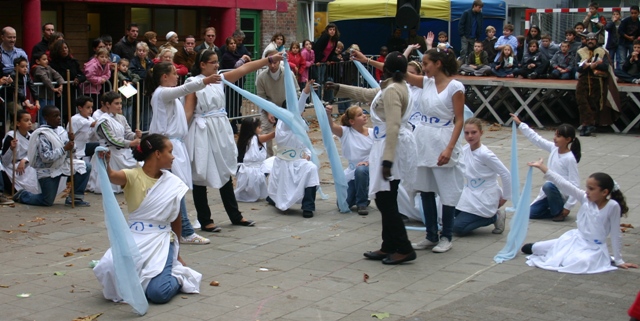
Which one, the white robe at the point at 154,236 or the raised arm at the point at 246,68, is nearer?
the white robe at the point at 154,236

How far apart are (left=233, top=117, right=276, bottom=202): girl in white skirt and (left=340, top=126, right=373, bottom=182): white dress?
2.90 feet

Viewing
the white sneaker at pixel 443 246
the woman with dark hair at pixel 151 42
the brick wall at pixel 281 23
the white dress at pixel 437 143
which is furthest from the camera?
the brick wall at pixel 281 23

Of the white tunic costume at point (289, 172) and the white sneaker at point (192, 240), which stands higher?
the white tunic costume at point (289, 172)

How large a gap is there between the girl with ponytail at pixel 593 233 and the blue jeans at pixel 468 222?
1.16 metres

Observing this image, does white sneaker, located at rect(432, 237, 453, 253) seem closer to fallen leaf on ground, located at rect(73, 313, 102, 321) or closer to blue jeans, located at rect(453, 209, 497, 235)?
blue jeans, located at rect(453, 209, 497, 235)

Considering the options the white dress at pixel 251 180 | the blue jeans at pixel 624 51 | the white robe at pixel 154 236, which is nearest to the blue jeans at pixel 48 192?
the white dress at pixel 251 180

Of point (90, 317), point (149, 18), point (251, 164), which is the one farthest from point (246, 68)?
point (149, 18)

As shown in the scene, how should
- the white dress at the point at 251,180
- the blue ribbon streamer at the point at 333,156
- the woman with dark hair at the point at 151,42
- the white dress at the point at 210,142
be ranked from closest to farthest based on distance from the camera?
the white dress at the point at 210,142, the blue ribbon streamer at the point at 333,156, the white dress at the point at 251,180, the woman with dark hair at the point at 151,42

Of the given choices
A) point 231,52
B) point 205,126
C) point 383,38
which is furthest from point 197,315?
point 383,38

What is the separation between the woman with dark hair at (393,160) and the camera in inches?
281

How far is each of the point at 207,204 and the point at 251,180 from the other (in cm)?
163

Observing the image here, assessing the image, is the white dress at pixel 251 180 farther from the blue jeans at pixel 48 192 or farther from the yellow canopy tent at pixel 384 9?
the yellow canopy tent at pixel 384 9

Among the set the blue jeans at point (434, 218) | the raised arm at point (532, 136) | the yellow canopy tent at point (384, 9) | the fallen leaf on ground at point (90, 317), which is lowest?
the fallen leaf on ground at point (90, 317)

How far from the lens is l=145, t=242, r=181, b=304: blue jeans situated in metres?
6.14
